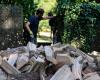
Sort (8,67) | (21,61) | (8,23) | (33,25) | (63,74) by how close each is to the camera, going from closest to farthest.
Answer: (63,74) → (8,67) → (21,61) → (33,25) → (8,23)

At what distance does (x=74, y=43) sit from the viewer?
11.2 metres

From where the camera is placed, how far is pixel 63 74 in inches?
247

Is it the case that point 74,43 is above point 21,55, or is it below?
below

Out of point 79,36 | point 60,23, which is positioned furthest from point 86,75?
point 60,23

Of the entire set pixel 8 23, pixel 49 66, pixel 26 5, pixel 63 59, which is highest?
pixel 63 59

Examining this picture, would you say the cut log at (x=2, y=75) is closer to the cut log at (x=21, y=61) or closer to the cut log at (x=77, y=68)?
the cut log at (x=21, y=61)

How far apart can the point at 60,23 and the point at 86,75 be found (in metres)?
6.05

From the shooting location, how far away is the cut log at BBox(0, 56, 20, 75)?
653cm

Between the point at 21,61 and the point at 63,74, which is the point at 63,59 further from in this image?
the point at 21,61

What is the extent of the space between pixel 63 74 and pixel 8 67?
98 cm

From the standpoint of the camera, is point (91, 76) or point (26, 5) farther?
point (26, 5)

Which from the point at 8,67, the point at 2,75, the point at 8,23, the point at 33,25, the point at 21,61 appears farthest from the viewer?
the point at 8,23

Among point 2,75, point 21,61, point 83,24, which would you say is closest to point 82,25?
A: point 83,24

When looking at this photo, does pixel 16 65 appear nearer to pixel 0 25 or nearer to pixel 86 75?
pixel 86 75
